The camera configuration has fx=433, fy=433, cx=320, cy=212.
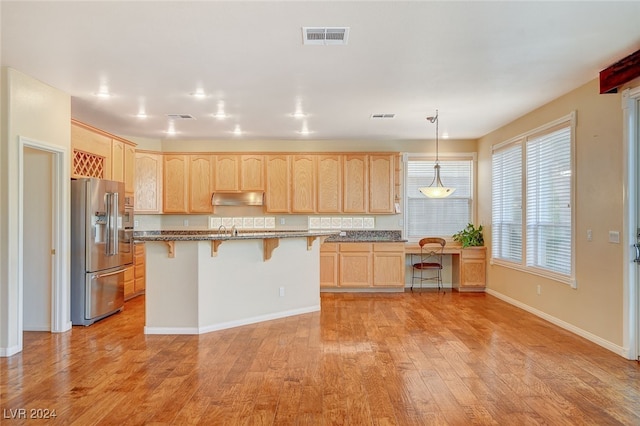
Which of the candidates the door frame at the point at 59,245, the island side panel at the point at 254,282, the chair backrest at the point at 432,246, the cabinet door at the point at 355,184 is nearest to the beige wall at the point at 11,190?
the door frame at the point at 59,245

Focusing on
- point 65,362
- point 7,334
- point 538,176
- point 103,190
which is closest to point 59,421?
point 65,362

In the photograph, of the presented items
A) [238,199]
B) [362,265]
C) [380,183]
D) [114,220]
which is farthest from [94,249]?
[380,183]

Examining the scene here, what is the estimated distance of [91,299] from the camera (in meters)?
5.18

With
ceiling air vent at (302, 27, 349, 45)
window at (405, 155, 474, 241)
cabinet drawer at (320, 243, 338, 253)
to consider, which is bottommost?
cabinet drawer at (320, 243, 338, 253)

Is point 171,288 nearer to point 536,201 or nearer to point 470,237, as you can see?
point 536,201

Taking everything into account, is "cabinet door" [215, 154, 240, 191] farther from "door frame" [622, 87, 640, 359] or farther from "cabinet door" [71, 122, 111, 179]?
"door frame" [622, 87, 640, 359]

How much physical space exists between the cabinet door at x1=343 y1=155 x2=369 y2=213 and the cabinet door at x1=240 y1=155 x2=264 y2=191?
152 centimetres

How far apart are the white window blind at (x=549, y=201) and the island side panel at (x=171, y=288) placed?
13.9 ft

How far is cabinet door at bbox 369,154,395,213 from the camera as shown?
7.79 metres

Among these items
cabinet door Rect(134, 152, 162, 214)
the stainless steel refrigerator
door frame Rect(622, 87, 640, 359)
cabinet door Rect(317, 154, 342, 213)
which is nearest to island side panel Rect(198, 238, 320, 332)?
the stainless steel refrigerator

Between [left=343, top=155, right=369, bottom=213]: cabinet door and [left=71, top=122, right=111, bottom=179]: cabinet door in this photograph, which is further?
[left=343, top=155, right=369, bottom=213]: cabinet door

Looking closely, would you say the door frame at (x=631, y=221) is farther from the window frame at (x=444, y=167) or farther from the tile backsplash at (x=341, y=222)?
the tile backsplash at (x=341, y=222)

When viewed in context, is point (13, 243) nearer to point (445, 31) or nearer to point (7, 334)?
point (7, 334)

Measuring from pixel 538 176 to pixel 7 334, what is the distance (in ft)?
20.3
